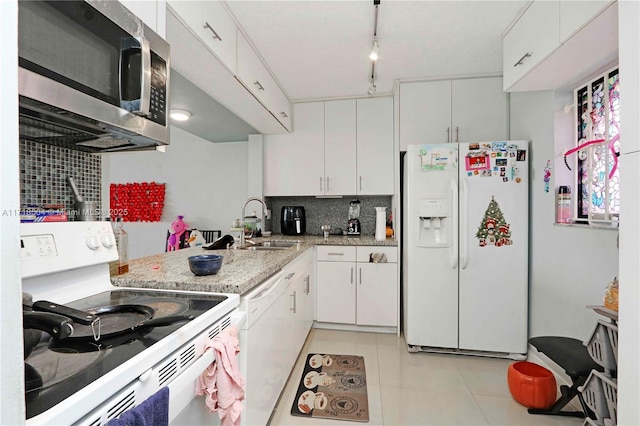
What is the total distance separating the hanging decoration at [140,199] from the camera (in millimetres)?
3956

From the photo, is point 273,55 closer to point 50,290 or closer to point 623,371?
point 50,290

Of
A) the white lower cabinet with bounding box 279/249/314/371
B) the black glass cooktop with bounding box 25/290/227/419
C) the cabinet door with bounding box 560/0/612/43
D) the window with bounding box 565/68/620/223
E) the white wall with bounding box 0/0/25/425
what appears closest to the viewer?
the white wall with bounding box 0/0/25/425

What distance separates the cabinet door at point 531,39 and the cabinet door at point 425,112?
0.67 m

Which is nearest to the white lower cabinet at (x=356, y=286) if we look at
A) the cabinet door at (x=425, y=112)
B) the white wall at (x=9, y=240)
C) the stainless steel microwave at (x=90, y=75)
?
the cabinet door at (x=425, y=112)

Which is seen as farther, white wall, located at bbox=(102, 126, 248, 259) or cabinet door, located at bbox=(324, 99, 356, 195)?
white wall, located at bbox=(102, 126, 248, 259)

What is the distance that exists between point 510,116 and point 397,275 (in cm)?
180

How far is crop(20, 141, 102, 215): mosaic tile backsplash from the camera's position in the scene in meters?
1.00

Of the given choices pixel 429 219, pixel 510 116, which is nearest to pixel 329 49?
pixel 429 219

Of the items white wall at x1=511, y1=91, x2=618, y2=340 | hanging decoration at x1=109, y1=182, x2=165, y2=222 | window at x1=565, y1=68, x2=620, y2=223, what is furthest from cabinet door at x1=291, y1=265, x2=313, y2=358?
hanging decoration at x1=109, y1=182, x2=165, y2=222

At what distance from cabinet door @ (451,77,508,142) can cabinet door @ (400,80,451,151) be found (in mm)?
72

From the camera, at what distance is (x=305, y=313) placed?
2.45 m

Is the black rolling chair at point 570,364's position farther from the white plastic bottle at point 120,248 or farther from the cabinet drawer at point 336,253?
the white plastic bottle at point 120,248

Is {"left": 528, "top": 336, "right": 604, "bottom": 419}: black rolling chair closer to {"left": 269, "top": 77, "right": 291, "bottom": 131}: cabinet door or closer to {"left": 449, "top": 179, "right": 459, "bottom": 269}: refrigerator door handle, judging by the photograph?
{"left": 449, "top": 179, "right": 459, "bottom": 269}: refrigerator door handle

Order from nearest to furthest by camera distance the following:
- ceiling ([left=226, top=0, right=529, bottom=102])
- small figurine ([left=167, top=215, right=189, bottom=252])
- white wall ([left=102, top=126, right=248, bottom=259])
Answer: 1. ceiling ([left=226, top=0, right=529, bottom=102])
2. small figurine ([left=167, top=215, right=189, bottom=252])
3. white wall ([left=102, top=126, right=248, bottom=259])
